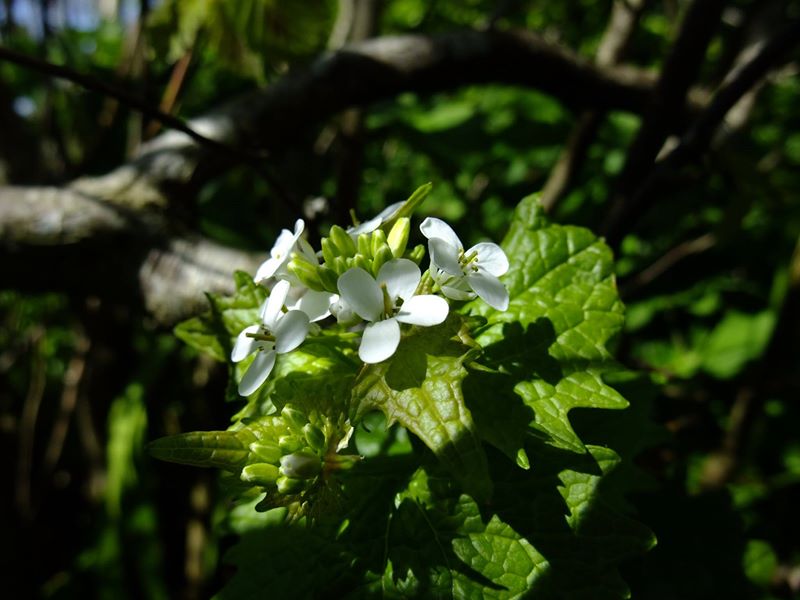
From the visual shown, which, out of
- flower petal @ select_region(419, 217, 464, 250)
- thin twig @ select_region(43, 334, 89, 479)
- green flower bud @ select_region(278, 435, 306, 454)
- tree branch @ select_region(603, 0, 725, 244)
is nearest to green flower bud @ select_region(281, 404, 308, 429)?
green flower bud @ select_region(278, 435, 306, 454)

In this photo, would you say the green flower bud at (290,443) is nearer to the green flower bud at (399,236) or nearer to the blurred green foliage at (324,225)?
the green flower bud at (399,236)

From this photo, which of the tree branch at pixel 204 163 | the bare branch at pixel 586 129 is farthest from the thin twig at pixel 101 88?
the bare branch at pixel 586 129

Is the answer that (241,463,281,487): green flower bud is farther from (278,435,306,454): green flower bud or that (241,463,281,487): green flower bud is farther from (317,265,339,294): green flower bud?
(317,265,339,294): green flower bud

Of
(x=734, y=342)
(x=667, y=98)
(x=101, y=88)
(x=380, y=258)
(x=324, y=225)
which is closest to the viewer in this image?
(x=380, y=258)

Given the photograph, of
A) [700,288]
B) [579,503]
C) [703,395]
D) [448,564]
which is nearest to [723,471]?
[703,395]

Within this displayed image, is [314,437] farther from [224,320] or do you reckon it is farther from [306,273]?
[224,320]

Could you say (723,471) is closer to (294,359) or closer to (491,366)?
(491,366)

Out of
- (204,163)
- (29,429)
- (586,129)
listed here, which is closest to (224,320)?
(204,163)
